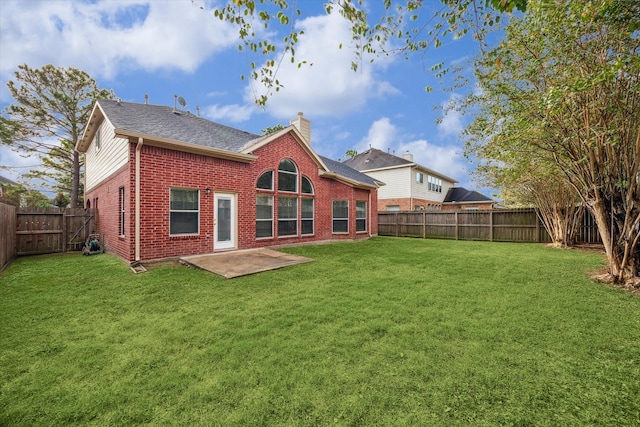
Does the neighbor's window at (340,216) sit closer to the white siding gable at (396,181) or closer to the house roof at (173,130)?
the house roof at (173,130)

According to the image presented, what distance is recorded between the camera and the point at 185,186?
8070mm

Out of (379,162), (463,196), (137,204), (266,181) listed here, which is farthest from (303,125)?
(463,196)

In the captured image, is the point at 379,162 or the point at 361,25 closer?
the point at 361,25

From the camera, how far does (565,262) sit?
8.37m

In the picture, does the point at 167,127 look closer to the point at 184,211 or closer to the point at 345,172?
the point at 184,211

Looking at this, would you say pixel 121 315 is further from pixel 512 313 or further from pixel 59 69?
pixel 59 69

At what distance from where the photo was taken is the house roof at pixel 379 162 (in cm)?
2399

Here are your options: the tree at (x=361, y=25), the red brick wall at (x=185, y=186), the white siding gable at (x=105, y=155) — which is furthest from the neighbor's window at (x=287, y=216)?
the tree at (x=361, y=25)

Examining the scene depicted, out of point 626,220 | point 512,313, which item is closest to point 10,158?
point 512,313

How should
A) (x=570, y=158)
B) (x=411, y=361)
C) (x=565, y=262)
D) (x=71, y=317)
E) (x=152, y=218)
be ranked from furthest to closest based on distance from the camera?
1. (x=565, y=262)
2. (x=152, y=218)
3. (x=570, y=158)
4. (x=71, y=317)
5. (x=411, y=361)

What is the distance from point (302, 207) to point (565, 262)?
31.3 ft

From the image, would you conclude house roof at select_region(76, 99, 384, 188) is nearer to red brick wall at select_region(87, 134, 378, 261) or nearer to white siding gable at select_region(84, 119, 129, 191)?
red brick wall at select_region(87, 134, 378, 261)

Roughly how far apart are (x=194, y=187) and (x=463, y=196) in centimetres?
2901

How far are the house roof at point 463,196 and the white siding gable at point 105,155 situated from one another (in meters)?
29.1
